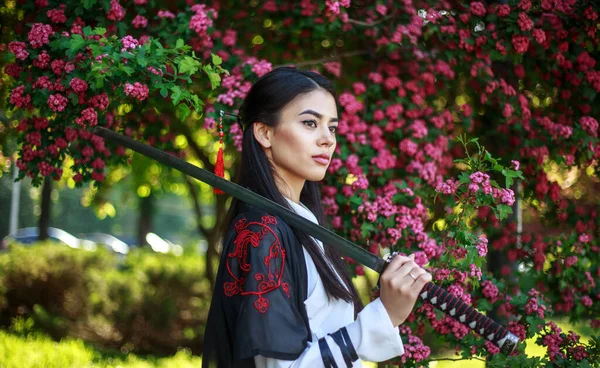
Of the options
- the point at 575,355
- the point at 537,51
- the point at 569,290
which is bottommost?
the point at 569,290

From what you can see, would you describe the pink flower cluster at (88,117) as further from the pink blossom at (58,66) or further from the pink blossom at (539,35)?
the pink blossom at (539,35)

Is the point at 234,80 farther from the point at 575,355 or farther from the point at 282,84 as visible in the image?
the point at 575,355

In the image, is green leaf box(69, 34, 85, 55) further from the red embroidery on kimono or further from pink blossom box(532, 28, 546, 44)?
pink blossom box(532, 28, 546, 44)

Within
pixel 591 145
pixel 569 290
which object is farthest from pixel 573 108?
pixel 569 290

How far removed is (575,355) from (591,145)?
4.56 ft

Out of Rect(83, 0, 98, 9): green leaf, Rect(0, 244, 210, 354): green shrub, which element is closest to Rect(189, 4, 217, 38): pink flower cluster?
Rect(83, 0, 98, 9): green leaf

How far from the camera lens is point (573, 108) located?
4457 millimetres

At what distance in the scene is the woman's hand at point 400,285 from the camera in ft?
6.84

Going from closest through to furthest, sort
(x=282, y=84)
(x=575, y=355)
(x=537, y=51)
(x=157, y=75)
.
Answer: (x=282, y=84), (x=157, y=75), (x=575, y=355), (x=537, y=51)

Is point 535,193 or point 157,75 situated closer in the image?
point 157,75

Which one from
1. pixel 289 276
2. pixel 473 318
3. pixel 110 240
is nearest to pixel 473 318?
pixel 473 318

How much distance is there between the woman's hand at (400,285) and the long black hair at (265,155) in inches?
9.6

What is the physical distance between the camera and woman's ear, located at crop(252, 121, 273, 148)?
8.28 ft

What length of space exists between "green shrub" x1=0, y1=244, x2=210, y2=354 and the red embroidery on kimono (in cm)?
590
